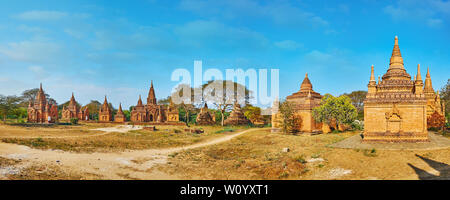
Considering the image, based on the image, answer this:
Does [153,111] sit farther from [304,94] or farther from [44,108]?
[304,94]

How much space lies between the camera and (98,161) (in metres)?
12.4

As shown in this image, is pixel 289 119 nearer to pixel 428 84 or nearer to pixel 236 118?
pixel 428 84

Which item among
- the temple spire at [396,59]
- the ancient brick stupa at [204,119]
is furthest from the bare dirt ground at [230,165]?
the ancient brick stupa at [204,119]

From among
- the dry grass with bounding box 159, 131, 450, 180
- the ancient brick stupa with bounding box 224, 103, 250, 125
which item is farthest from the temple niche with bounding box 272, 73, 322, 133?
the ancient brick stupa with bounding box 224, 103, 250, 125

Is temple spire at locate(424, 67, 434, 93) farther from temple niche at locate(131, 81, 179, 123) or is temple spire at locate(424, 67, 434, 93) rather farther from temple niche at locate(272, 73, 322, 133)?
temple niche at locate(131, 81, 179, 123)

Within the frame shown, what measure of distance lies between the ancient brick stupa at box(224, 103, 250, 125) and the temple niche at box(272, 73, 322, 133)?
47.0ft

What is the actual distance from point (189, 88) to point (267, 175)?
37394 mm

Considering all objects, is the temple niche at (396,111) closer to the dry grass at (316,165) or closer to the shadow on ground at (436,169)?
the dry grass at (316,165)

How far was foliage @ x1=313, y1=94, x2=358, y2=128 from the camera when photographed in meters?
24.1

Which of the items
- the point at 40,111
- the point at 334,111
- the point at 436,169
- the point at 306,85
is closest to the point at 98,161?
the point at 436,169

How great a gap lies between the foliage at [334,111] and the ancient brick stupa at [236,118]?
18188 mm

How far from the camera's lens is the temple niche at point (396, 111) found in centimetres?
1517

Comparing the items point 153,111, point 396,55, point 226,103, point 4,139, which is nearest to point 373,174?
point 396,55
